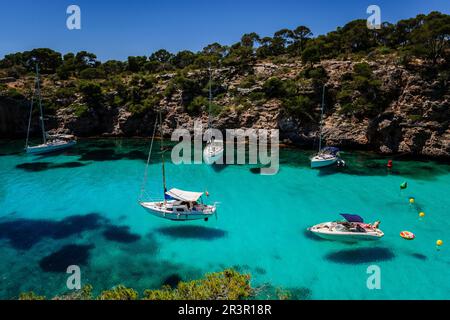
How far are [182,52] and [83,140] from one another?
2003 inches

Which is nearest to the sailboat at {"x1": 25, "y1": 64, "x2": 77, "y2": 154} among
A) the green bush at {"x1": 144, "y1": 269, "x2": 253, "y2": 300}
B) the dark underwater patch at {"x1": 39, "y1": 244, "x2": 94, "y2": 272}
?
the dark underwater patch at {"x1": 39, "y1": 244, "x2": 94, "y2": 272}

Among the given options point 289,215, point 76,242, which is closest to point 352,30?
point 289,215

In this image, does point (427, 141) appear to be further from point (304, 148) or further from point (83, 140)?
point (83, 140)

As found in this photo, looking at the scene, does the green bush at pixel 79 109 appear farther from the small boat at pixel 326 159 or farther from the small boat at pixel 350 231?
the small boat at pixel 350 231

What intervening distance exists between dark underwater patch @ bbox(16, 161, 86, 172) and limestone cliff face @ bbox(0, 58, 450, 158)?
851 inches

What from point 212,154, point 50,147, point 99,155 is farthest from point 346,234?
point 50,147

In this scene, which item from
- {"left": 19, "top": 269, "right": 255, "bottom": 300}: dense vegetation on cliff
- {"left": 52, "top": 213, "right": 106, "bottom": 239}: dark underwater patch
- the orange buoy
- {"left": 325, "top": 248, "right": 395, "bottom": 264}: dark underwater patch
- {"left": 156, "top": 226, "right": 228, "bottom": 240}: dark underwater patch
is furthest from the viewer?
{"left": 52, "top": 213, "right": 106, "bottom": 239}: dark underwater patch

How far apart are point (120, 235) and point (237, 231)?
10289 mm

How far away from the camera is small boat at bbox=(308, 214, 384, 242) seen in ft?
67.7

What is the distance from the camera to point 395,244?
72.0 ft

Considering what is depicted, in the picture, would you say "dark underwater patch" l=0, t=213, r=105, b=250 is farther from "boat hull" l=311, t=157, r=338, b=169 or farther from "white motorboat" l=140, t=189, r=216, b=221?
"boat hull" l=311, t=157, r=338, b=169
